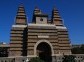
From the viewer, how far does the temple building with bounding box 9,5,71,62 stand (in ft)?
136

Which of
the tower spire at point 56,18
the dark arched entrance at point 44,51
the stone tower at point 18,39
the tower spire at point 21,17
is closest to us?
the stone tower at point 18,39

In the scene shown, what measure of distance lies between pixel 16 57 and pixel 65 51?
1010cm

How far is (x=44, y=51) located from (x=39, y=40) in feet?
9.58

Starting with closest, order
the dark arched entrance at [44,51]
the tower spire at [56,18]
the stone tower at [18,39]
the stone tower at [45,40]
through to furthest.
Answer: the stone tower at [45,40] < the stone tower at [18,39] < the dark arched entrance at [44,51] < the tower spire at [56,18]

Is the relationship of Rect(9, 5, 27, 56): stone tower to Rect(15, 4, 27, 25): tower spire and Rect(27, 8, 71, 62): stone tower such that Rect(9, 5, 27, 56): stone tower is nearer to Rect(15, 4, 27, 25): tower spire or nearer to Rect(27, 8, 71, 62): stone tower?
Rect(15, 4, 27, 25): tower spire

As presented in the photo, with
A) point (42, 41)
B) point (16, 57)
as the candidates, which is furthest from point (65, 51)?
point (16, 57)

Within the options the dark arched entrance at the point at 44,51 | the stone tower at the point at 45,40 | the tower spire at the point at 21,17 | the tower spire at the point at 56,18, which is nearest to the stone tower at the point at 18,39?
the tower spire at the point at 21,17

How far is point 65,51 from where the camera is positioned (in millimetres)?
43969

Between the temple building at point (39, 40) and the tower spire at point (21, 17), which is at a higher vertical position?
the tower spire at point (21, 17)

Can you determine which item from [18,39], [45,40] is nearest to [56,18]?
[45,40]

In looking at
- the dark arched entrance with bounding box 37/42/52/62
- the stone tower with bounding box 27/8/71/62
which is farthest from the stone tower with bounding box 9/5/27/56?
the dark arched entrance with bounding box 37/42/52/62

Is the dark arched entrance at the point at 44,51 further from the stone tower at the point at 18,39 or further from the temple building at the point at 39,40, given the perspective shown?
the stone tower at the point at 18,39

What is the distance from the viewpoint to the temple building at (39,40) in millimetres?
41500

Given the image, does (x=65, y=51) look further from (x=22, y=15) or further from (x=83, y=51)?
(x=83, y=51)
